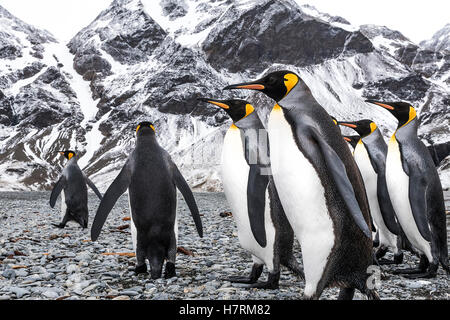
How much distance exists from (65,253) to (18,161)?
4827 cm

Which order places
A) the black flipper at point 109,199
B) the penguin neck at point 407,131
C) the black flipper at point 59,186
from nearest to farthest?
the black flipper at point 109,199, the penguin neck at point 407,131, the black flipper at point 59,186

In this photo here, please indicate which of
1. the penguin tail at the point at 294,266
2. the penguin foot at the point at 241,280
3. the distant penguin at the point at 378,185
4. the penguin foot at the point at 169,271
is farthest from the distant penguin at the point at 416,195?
the penguin foot at the point at 169,271

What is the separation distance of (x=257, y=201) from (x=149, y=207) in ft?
→ 2.65

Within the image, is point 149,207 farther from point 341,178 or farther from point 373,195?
point 373,195

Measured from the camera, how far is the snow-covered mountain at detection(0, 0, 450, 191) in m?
45.6

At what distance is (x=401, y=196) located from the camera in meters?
3.22

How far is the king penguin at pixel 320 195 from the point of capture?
5.92ft

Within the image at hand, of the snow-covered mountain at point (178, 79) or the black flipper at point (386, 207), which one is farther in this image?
the snow-covered mountain at point (178, 79)

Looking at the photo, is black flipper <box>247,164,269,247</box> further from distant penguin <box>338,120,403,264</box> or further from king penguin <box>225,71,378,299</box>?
distant penguin <box>338,120,403,264</box>

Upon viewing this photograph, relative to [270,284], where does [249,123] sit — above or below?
above

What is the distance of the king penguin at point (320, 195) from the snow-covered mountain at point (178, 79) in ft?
117

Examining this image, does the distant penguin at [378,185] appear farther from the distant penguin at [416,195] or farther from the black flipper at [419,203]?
the black flipper at [419,203]

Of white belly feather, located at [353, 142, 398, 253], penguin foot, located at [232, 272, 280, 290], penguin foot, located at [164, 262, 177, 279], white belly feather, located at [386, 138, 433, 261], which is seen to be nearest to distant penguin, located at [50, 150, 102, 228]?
penguin foot, located at [164, 262, 177, 279]

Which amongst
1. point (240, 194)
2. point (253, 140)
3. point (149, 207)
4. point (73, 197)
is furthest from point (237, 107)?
point (73, 197)
